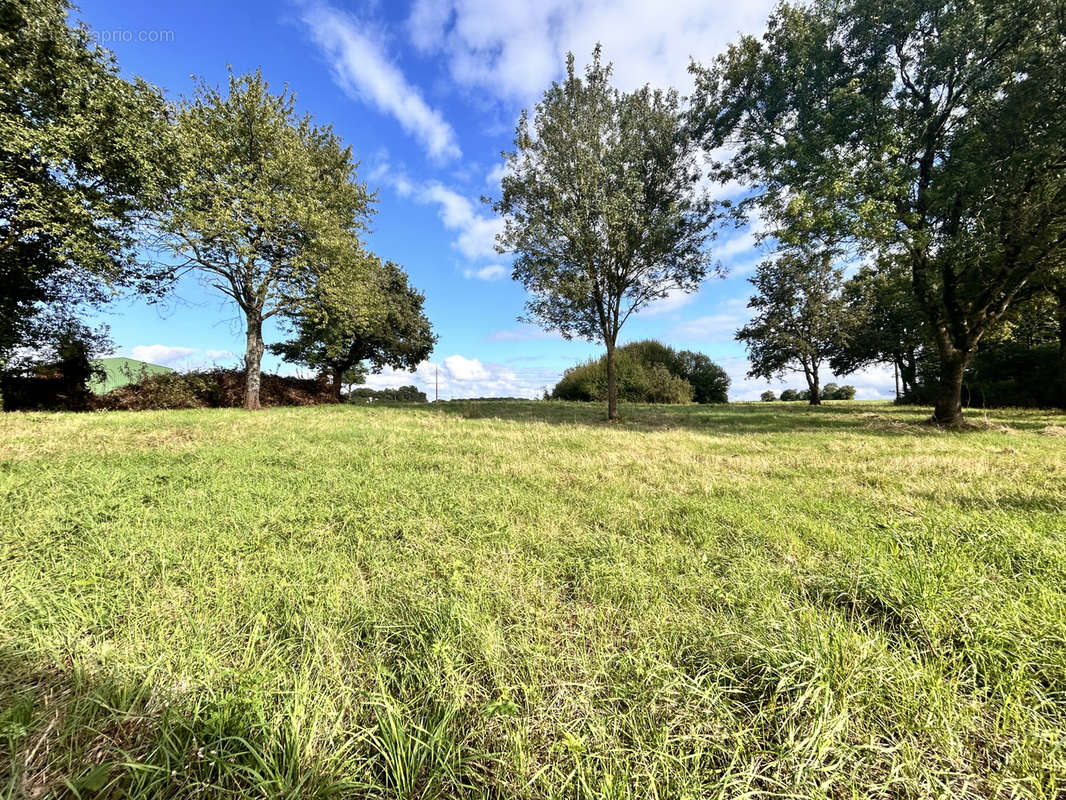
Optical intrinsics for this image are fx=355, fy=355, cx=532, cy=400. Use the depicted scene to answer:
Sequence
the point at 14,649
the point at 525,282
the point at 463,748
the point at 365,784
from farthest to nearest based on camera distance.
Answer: the point at 525,282 < the point at 14,649 < the point at 463,748 < the point at 365,784

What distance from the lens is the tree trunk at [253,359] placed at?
14.7 meters

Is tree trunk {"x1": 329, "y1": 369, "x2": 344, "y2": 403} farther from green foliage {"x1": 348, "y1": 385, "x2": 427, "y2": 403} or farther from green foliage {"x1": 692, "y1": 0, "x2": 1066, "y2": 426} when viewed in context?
green foliage {"x1": 692, "y1": 0, "x2": 1066, "y2": 426}

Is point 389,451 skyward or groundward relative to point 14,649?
skyward

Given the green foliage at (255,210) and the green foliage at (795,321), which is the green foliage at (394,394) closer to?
the green foliage at (255,210)

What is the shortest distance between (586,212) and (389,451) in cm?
1016

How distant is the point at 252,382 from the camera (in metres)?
14.8

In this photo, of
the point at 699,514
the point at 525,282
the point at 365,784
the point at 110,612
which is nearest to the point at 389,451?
the point at 110,612

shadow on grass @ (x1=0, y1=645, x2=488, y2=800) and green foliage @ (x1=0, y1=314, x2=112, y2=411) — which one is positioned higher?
green foliage @ (x1=0, y1=314, x2=112, y2=411)

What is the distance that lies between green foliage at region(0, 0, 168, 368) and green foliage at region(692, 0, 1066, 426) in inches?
807

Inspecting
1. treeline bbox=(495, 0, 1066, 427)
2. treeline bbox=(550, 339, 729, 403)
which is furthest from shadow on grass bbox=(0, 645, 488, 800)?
treeline bbox=(550, 339, 729, 403)

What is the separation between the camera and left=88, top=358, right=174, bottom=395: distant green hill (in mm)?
14773

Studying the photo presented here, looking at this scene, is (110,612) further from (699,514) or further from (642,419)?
(642,419)

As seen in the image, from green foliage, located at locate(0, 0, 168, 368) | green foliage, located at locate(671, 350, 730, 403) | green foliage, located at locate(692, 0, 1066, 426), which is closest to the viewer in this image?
→ green foliage, located at locate(692, 0, 1066, 426)

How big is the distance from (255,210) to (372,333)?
9.71 m
